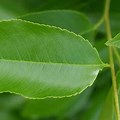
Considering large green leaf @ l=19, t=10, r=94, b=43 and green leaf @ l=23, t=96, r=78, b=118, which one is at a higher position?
large green leaf @ l=19, t=10, r=94, b=43

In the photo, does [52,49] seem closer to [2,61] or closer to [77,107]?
[2,61]

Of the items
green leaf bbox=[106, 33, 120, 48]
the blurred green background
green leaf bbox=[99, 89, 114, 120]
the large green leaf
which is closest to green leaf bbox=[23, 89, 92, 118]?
the blurred green background

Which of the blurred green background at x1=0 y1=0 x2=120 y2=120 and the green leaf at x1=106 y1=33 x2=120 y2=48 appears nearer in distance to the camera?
the green leaf at x1=106 y1=33 x2=120 y2=48

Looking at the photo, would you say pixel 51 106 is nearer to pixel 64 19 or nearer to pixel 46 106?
pixel 46 106

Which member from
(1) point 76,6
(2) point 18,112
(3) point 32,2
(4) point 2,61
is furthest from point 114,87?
(2) point 18,112

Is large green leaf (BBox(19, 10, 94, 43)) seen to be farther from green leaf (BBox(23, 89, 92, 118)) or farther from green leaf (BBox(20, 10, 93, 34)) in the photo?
green leaf (BBox(23, 89, 92, 118))

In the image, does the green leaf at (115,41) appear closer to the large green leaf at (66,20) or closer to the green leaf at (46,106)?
the large green leaf at (66,20)

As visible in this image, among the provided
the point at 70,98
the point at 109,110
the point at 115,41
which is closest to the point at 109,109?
the point at 109,110

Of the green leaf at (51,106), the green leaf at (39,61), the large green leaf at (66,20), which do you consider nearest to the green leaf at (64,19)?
the large green leaf at (66,20)
